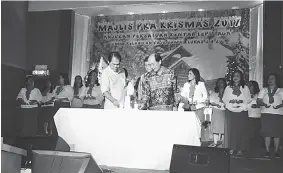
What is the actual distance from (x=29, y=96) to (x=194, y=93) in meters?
1.58

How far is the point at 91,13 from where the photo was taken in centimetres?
364

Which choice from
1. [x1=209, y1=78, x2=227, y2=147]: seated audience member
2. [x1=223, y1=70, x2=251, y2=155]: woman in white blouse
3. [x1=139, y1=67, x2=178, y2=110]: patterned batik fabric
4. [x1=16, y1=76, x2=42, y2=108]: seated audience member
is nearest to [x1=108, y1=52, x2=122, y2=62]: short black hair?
[x1=139, y1=67, x2=178, y2=110]: patterned batik fabric

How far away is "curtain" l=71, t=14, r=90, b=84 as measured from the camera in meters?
3.62

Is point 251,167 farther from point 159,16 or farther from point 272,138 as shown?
point 159,16

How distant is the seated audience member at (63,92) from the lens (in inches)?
144

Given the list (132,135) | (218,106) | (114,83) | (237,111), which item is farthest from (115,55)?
(237,111)

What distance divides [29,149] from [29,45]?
39.0 inches

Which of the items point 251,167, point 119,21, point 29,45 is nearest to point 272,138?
point 251,167

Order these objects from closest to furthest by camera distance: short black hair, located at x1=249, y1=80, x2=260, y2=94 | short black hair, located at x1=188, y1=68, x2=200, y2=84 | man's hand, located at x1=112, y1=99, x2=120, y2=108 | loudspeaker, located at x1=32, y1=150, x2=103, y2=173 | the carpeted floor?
loudspeaker, located at x1=32, y1=150, x2=103, y2=173 < the carpeted floor < short black hair, located at x1=249, y1=80, x2=260, y2=94 < short black hair, located at x1=188, y1=68, x2=200, y2=84 < man's hand, located at x1=112, y1=99, x2=120, y2=108

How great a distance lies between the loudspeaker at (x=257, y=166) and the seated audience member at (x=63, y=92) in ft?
5.25

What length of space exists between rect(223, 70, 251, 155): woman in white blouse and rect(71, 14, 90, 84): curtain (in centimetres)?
132

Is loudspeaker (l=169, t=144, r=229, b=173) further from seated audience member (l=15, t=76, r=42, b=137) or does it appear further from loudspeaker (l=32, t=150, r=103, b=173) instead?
seated audience member (l=15, t=76, r=42, b=137)

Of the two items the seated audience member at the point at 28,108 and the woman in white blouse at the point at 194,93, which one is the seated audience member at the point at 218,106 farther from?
the seated audience member at the point at 28,108

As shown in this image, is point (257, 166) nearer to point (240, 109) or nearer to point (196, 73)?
point (240, 109)
